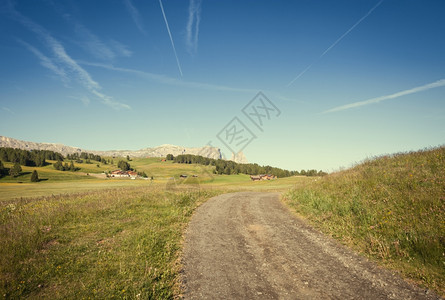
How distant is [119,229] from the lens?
1046 cm

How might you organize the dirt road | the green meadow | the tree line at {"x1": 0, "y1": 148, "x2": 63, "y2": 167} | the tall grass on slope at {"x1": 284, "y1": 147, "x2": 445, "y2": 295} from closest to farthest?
the dirt road
the green meadow
the tall grass on slope at {"x1": 284, "y1": 147, "x2": 445, "y2": 295}
the tree line at {"x1": 0, "y1": 148, "x2": 63, "y2": 167}

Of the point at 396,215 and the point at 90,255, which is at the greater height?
the point at 396,215

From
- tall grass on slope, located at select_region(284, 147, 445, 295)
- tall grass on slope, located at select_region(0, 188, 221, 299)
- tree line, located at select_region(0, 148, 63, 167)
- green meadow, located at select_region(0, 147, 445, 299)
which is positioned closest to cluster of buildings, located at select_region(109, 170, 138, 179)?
tree line, located at select_region(0, 148, 63, 167)

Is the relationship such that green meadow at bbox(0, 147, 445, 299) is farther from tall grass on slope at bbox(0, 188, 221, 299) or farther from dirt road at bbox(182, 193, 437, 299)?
dirt road at bbox(182, 193, 437, 299)

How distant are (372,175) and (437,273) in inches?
363

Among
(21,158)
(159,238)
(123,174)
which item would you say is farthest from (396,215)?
(21,158)

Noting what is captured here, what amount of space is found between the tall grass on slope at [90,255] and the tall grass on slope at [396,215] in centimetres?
679

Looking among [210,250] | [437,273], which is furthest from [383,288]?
[210,250]

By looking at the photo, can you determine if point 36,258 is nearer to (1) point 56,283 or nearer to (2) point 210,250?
(1) point 56,283

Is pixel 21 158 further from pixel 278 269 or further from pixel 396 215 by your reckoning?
pixel 396 215

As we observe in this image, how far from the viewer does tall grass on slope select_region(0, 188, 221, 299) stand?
523 cm

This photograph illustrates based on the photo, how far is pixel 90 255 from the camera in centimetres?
737

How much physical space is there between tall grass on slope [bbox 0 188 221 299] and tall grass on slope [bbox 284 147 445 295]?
679 cm

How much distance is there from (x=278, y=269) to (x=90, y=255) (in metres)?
6.70
